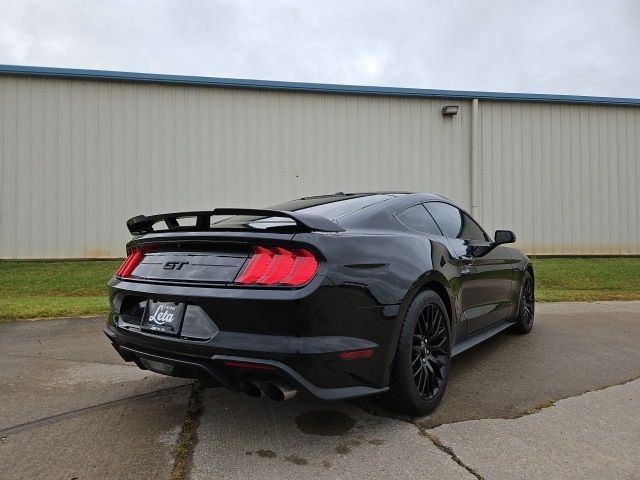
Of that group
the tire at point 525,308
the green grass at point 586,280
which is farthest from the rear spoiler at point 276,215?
the green grass at point 586,280

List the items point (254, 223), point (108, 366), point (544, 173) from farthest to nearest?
point (544, 173) < point (108, 366) < point (254, 223)

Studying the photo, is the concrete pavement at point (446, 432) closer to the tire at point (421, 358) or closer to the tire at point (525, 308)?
the tire at point (421, 358)

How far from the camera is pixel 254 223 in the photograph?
9.24ft

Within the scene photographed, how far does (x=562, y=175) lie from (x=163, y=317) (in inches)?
541

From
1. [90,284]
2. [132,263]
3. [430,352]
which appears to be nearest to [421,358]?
[430,352]

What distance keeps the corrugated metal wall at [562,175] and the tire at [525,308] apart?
8374 millimetres

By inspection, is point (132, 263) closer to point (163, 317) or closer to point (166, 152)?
point (163, 317)

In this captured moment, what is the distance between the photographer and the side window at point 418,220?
3248 millimetres

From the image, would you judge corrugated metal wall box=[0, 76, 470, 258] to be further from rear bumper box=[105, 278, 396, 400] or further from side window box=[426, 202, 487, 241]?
rear bumper box=[105, 278, 396, 400]

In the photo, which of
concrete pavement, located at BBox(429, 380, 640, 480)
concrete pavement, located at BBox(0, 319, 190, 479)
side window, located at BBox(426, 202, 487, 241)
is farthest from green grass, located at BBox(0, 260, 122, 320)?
concrete pavement, located at BBox(429, 380, 640, 480)

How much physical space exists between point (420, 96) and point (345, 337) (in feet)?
38.5

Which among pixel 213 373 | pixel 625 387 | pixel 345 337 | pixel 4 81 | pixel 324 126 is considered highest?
pixel 4 81

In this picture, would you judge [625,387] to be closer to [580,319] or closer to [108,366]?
[580,319]

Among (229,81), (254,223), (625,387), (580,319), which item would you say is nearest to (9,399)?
(254,223)
